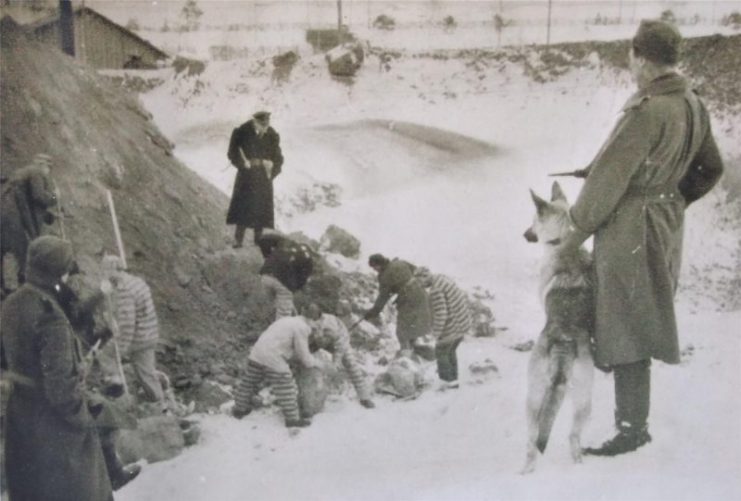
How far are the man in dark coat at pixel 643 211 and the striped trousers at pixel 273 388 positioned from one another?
89cm

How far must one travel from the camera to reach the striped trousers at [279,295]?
268 centimetres

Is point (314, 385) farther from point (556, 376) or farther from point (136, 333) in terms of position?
point (556, 376)

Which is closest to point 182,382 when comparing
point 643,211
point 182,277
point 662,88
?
point 182,277

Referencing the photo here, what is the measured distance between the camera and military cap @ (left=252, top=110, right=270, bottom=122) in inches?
107

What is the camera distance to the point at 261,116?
273cm

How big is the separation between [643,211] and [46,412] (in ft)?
5.74

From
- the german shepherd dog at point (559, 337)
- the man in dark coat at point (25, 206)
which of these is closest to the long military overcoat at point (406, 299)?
the german shepherd dog at point (559, 337)

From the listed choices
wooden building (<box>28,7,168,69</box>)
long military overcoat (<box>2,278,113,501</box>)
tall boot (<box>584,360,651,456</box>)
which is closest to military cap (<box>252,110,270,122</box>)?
wooden building (<box>28,7,168,69</box>)

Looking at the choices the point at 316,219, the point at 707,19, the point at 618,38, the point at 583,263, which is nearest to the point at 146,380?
the point at 316,219

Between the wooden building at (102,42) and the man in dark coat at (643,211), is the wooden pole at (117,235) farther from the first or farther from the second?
the man in dark coat at (643,211)

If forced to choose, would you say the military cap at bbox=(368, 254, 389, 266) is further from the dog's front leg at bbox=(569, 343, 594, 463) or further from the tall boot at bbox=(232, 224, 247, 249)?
the dog's front leg at bbox=(569, 343, 594, 463)

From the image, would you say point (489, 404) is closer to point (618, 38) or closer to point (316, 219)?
point (316, 219)

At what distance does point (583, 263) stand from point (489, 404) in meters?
0.50

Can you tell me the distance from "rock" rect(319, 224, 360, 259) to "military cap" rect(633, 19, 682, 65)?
995 mm
